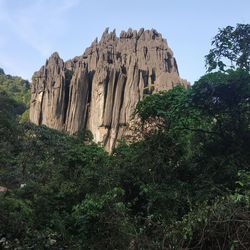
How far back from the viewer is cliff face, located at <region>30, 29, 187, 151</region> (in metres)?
42.1

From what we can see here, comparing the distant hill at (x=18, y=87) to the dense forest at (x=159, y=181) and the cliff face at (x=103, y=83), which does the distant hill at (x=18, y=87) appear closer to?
the cliff face at (x=103, y=83)

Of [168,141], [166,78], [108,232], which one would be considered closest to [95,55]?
[166,78]

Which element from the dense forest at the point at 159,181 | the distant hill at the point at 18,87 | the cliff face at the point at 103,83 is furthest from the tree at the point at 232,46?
the distant hill at the point at 18,87

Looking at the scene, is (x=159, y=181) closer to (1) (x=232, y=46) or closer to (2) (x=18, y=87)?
(1) (x=232, y=46)

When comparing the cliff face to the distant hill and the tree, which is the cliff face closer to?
the distant hill

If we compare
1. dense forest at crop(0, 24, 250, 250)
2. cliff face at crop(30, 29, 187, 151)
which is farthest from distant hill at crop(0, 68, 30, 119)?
dense forest at crop(0, 24, 250, 250)

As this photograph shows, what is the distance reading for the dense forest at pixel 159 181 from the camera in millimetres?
4934

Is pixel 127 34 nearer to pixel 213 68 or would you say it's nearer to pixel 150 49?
pixel 150 49

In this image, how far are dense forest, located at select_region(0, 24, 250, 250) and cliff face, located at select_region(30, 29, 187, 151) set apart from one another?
28978 millimetres

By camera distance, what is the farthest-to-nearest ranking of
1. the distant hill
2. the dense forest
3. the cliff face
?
the distant hill, the cliff face, the dense forest

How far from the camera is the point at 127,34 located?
50406 millimetres

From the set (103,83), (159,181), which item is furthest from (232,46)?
(103,83)

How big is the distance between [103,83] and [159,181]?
1335 inches

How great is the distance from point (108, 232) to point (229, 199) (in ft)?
5.83
